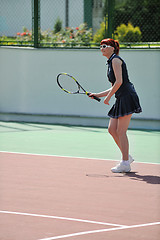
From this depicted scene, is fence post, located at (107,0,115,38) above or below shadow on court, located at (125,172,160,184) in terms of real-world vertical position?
above

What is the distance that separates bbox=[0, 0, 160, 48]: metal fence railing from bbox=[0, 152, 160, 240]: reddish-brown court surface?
485 centimetres

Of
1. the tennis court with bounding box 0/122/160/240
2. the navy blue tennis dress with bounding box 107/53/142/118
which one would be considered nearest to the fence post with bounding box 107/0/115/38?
the tennis court with bounding box 0/122/160/240

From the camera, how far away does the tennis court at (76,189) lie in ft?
16.6

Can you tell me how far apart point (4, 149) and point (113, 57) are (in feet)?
9.70

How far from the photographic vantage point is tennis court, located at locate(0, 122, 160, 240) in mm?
5070

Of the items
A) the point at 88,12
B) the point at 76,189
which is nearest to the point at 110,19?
the point at 88,12

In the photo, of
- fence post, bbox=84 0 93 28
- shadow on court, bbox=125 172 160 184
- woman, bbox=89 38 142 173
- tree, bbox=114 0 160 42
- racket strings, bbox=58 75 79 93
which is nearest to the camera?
shadow on court, bbox=125 172 160 184

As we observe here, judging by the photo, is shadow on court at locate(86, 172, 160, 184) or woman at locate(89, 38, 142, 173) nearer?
shadow on court at locate(86, 172, 160, 184)

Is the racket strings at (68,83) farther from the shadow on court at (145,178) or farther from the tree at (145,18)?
the shadow on court at (145,178)

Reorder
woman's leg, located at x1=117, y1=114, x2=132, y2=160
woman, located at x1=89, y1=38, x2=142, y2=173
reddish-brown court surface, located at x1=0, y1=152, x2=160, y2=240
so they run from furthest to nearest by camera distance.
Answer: woman's leg, located at x1=117, y1=114, x2=132, y2=160
woman, located at x1=89, y1=38, x2=142, y2=173
reddish-brown court surface, located at x1=0, y1=152, x2=160, y2=240

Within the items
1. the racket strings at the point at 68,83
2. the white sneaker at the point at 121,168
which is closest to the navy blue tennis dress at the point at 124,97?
the white sneaker at the point at 121,168

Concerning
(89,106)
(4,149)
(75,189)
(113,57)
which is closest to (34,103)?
(89,106)

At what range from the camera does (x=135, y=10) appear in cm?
1320

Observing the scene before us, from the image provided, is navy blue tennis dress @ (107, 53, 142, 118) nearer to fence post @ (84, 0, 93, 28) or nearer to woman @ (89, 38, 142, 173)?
woman @ (89, 38, 142, 173)
